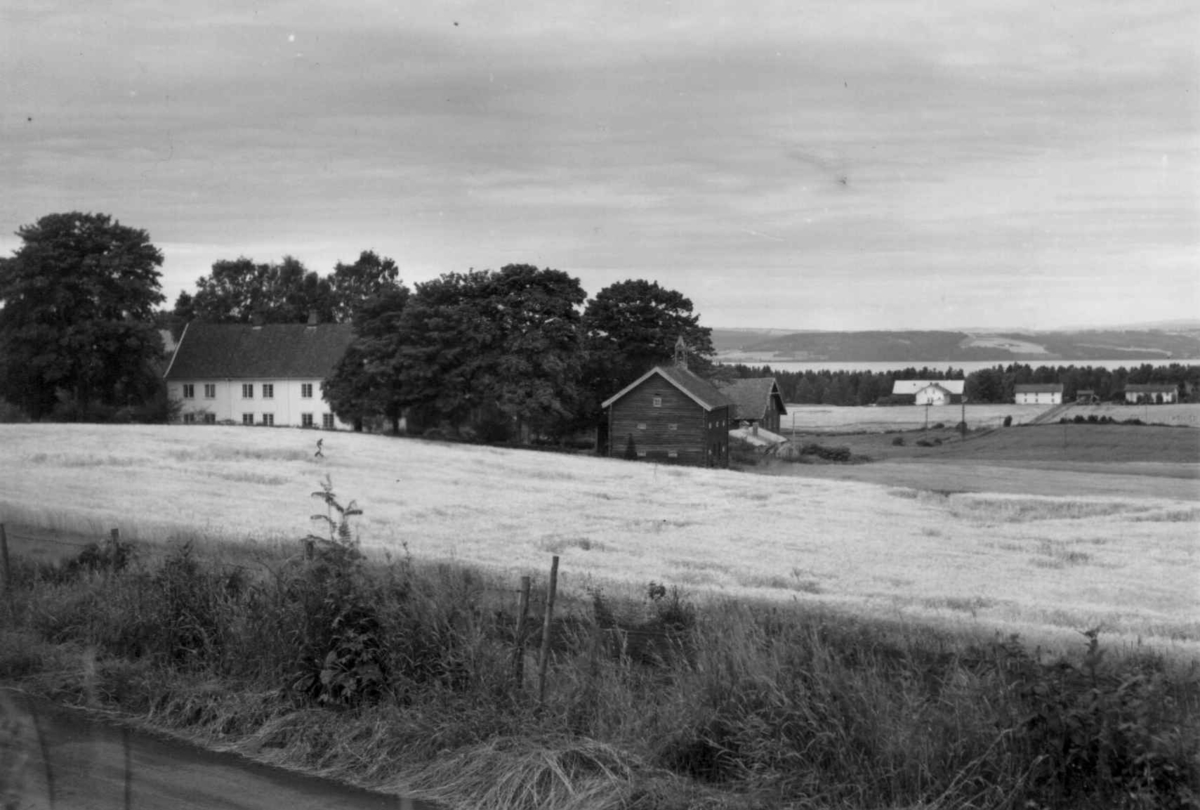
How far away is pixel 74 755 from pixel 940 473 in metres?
48.4

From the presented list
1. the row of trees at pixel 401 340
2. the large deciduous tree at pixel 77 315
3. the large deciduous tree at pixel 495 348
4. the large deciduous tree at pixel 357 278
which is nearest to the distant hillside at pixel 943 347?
the row of trees at pixel 401 340

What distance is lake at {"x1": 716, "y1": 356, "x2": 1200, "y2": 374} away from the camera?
2539 inches

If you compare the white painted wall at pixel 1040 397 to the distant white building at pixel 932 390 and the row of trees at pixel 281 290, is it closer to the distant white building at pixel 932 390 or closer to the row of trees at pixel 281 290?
the distant white building at pixel 932 390

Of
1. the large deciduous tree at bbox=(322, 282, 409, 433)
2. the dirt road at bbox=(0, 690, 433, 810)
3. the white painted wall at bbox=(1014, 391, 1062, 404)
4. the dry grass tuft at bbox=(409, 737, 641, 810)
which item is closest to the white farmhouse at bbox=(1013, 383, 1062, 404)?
the white painted wall at bbox=(1014, 391, 1062, 404)

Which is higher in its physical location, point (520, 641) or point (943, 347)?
point (943, 347)

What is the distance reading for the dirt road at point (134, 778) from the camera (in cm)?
788

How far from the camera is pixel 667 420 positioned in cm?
7119

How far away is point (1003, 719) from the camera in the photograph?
7.25m

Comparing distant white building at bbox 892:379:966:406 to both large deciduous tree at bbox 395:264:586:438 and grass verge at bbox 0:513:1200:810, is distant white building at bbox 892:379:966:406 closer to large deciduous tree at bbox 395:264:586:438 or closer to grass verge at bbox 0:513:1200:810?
large deciduous tree at bbox 395:264:586:438

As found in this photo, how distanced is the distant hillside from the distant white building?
1529 mm

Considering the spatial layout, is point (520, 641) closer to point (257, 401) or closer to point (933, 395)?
point (933, 395)

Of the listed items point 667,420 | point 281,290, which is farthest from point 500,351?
point 281,290

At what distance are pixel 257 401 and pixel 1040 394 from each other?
56.3m

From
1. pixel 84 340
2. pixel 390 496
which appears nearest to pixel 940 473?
pixel 390 496
